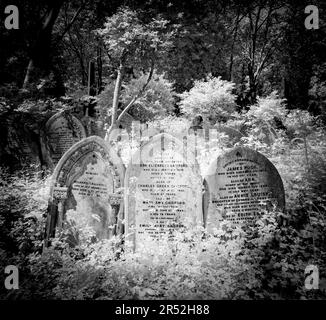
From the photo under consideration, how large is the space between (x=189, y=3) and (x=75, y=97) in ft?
18.7

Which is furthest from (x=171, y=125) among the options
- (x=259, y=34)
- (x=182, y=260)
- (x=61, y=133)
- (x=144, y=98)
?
(x=259, y=34)

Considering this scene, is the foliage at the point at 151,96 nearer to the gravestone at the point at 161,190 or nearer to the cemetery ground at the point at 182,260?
the gravestone at the point at 161,190

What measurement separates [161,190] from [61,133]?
4.93 meters

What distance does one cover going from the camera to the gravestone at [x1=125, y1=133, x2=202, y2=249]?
3564 millimetres

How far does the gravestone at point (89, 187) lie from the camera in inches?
145

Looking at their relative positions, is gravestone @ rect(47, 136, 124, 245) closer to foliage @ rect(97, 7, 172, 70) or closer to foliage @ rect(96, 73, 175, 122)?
foliage @ rect(97, 7, 172, 70)

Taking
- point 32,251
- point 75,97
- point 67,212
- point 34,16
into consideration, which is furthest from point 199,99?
point 32,251

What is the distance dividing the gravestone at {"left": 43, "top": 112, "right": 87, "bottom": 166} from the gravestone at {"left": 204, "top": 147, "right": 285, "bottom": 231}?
202 inches

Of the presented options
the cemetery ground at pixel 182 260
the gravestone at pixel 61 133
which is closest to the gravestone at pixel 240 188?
the cemetery ground at pixel 182 260

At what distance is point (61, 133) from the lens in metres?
7.09

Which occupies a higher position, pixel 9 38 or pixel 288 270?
pixel 9 38

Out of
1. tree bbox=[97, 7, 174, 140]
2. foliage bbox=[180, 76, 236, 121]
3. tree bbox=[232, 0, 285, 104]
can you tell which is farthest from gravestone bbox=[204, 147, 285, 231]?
tree bbox=[232, 0, 285, 104]
